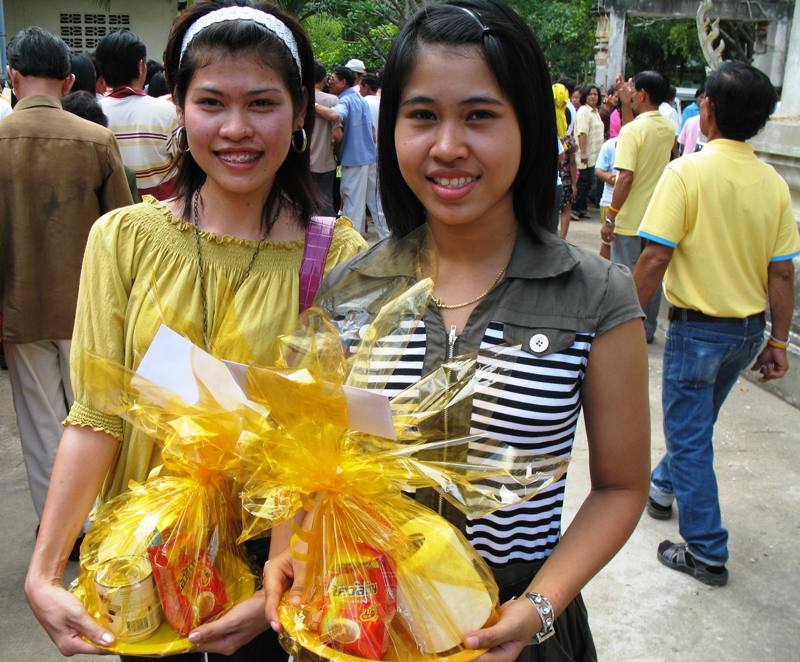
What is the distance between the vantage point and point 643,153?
5863 millimetres

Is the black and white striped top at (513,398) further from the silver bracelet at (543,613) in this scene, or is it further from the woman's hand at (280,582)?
the woman's hand at (280,582)

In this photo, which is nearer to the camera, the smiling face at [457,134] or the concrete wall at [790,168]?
the smiling face at [457,134]

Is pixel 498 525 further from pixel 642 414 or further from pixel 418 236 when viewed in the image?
pixel 418 236

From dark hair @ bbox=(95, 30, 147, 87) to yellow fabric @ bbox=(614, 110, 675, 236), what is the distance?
11.0 ft

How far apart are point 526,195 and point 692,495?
2214 millimetres

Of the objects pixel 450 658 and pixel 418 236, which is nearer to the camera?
pixel 450 658

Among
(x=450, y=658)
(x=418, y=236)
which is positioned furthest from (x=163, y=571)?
(x=418, y=236)

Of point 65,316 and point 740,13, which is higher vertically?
point 740,13

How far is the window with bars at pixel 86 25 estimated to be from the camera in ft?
56.9

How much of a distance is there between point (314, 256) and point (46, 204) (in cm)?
200

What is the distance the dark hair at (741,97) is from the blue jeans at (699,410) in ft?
2.71

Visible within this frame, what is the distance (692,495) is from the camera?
10.9 ft

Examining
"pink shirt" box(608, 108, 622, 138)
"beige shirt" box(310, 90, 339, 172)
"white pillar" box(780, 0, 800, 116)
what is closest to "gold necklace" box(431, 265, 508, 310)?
"white pillar" box(780, 0, 800, 116)

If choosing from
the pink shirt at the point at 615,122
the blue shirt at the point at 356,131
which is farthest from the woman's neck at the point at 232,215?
the pink shirt at the point at 615,122
